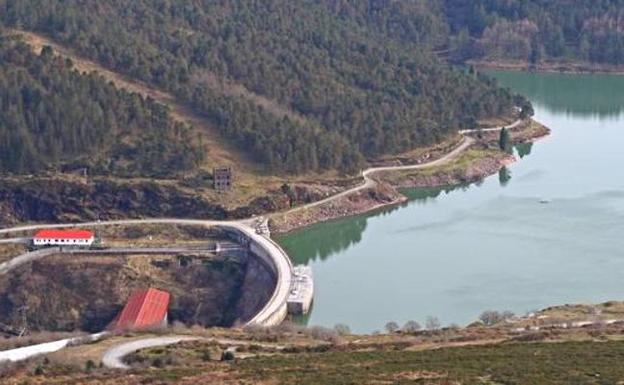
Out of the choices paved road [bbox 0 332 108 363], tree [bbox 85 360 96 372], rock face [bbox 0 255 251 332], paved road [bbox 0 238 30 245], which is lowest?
rock face [bbox 0 255 251 332]

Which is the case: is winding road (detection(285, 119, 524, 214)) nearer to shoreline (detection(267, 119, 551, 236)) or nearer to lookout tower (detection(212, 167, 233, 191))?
shoreline (detection(267, 119, 551, 236))

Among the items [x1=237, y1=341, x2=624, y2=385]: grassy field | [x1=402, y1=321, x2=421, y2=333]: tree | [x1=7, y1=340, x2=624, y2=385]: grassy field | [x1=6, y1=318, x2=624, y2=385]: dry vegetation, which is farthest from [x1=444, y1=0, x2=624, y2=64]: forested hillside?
[x1=237, y1=341, x2=624, y2=385]: grassy field

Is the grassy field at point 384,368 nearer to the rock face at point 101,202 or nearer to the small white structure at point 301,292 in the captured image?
the small white structure at point 301,292

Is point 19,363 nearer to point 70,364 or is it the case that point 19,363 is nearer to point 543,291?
point 70,364

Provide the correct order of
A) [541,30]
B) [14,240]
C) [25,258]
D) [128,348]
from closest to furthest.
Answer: [128,348] < [25,258] < [14,240] < [541,30]

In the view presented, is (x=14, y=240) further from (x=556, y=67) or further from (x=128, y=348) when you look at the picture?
(x=556, y=67)

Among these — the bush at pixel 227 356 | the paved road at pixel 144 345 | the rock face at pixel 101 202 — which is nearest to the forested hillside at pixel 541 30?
the rock face at pixel 101 202

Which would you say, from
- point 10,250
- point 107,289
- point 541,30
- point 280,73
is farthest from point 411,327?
point 541,30
